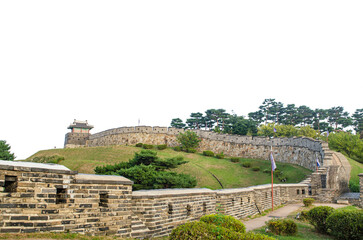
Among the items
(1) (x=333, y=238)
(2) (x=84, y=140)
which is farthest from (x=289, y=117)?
(1) (x=333, y=238)

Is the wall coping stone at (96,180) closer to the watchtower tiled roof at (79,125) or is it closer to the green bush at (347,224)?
the green bush at (347,224)

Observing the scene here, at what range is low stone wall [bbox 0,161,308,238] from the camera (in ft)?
15.0

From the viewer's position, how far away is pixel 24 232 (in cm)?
453

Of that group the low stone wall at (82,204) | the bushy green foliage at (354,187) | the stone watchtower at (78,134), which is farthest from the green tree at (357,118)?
the low stone wall at (82,204)

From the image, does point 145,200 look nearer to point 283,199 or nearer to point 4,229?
point 4,229

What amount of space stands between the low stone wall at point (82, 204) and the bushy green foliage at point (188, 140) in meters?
33.9

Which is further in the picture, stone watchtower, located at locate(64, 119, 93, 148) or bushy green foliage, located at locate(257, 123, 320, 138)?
stone watchtower, located at locate(64, 119, 93, 148)

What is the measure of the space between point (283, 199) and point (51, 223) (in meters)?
15.8

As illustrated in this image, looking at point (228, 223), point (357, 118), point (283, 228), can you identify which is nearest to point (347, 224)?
point (283, 228)

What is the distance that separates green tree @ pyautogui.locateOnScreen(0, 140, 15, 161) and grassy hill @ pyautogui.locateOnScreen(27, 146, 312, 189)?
17.3 feet

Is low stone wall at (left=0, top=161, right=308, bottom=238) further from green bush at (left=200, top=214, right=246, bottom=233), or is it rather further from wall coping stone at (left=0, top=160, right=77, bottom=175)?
green bush at (left=200, top=214, right=246, bottom=233)

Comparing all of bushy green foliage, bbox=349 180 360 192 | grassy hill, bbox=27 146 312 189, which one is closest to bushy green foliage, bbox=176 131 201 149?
grassy hill, bbox=27 146 312 189

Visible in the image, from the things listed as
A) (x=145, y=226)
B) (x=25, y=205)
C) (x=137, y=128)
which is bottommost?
(x=145, y=226)

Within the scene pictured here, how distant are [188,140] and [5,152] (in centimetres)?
2452
